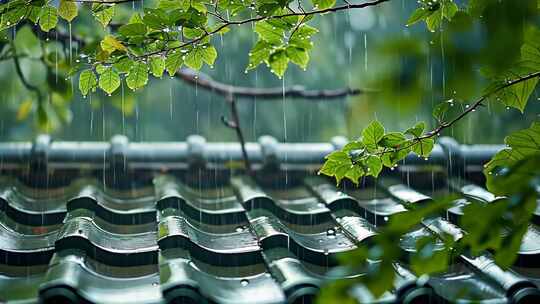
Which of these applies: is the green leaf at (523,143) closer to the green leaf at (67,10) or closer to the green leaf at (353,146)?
the green leaf at (353,146)

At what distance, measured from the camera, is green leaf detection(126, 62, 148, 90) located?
1.55 m

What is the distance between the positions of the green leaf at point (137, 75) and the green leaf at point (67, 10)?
0.81ft

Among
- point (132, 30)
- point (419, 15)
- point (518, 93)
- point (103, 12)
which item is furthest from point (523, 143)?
point (103, 12)

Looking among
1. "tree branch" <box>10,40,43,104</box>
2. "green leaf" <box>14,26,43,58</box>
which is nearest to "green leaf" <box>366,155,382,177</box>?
"tree branch" <box>10,40,43,104</box>

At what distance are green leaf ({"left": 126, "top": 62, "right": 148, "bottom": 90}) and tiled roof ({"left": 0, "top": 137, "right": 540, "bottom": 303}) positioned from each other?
0.49 metres

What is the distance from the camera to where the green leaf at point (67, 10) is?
1.63 meters

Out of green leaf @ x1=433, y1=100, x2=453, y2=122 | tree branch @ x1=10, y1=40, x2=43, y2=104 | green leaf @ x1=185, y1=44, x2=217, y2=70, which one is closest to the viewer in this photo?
green leaf @ x1=433, y1=100, x2=453, y2=122

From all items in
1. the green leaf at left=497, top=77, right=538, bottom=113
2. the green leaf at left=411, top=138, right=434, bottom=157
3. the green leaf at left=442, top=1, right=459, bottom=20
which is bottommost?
the green leaf at left=411, top=138, right=434, bottom=157

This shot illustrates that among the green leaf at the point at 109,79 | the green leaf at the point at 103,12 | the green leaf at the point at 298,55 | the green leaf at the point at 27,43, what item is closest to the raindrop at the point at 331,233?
the green leaf at the point at 298,55

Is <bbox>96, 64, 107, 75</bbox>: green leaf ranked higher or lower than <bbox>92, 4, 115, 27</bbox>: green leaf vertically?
lower

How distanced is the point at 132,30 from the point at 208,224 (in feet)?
2.93

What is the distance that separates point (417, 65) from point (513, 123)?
31.3ft

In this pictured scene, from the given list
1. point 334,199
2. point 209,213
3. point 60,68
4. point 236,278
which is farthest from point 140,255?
point 60,68

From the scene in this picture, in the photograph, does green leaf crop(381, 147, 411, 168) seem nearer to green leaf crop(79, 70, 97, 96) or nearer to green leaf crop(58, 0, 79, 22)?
green leaf crop(79, 70, 97, 96)
